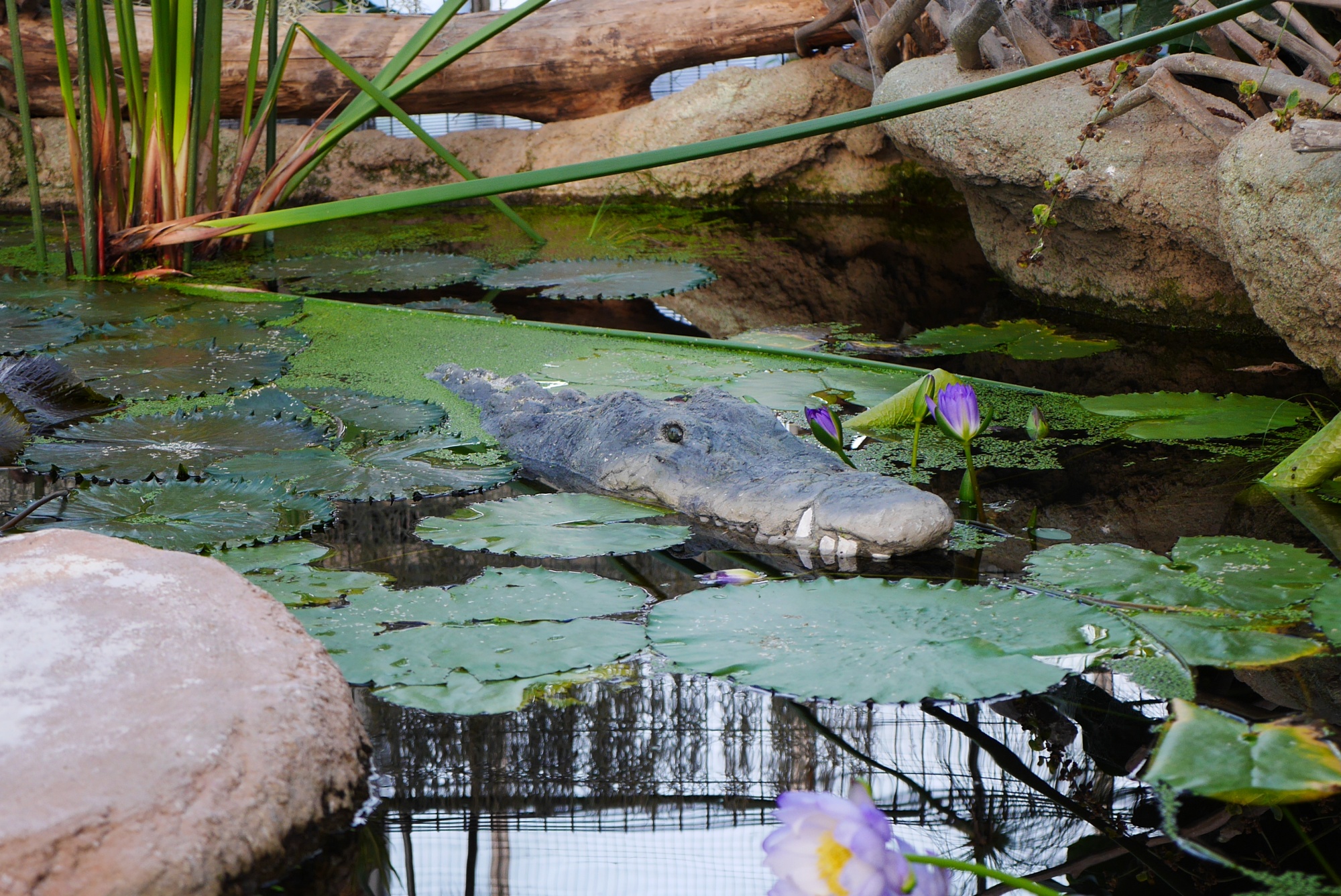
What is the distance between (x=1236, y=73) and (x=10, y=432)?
3014mm

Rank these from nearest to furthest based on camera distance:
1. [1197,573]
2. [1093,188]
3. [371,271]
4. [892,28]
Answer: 1. [1197,573]
2. [1093,188]
3. [371,271]
4. [892,28]

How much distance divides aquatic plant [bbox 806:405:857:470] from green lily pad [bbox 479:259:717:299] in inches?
81.5

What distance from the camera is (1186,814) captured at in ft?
3.63

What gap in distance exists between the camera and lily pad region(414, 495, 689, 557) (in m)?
1.88

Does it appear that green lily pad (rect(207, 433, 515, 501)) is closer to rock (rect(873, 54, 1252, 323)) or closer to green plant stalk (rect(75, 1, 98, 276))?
rock (rect(873, 54, 1252, 323))

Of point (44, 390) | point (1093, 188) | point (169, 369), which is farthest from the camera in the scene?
point (1093, 188)

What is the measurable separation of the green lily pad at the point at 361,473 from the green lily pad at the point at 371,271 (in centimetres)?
200

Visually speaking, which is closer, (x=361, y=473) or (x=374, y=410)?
(x=361, y=473)

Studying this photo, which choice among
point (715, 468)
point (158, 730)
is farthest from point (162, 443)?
point (158, 730)

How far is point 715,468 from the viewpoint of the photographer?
7.00ft

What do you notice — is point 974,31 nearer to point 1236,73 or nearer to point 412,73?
point 1236,73

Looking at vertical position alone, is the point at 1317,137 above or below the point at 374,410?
above

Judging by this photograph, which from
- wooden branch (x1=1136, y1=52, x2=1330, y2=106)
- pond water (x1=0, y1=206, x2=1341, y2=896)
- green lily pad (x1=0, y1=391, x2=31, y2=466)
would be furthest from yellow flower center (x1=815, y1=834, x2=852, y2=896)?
wooden branch (x1=1136, y1=52, x2=1330, y2=106)

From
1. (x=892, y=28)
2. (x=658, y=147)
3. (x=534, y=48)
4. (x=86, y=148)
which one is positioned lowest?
(x=86, y=148)
